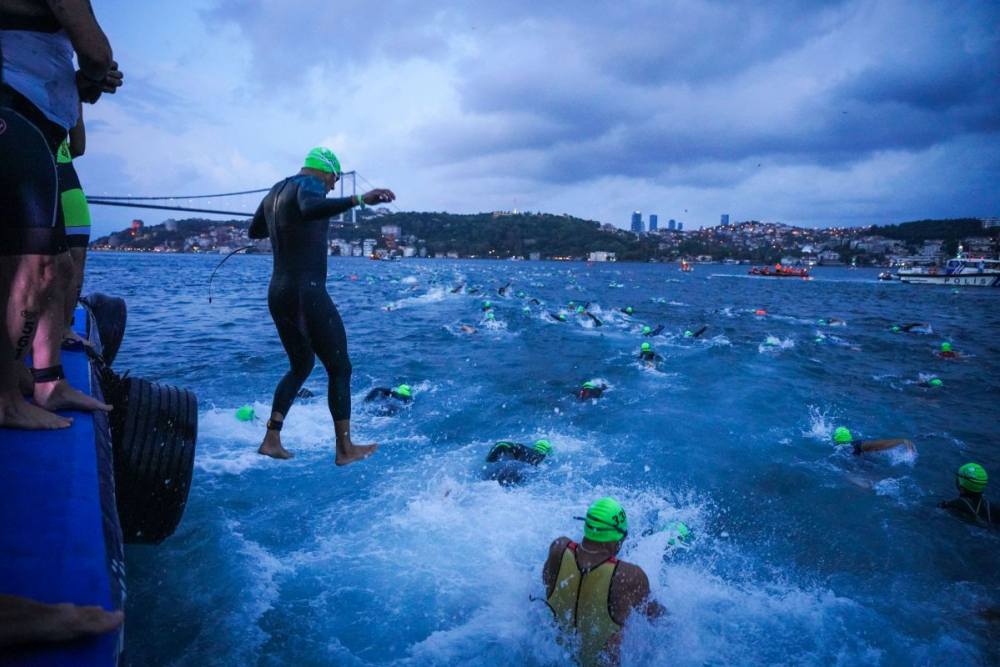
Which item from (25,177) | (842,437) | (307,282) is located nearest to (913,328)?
(842,437)

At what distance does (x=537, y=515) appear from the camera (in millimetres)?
6172

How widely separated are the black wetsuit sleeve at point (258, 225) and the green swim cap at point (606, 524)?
11.0ft

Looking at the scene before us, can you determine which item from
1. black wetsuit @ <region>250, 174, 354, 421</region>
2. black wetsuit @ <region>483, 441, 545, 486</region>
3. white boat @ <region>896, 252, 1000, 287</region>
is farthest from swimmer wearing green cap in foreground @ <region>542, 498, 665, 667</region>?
white boat @ <region>896, 252, 1000, 287</region>

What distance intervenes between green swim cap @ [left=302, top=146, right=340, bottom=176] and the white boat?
84.9m

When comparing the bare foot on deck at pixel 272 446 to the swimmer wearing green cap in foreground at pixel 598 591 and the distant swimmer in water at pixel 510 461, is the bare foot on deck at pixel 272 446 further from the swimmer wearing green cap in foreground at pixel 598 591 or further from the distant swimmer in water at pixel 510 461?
the distant swimmer in water at pixel 510 461

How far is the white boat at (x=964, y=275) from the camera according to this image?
2532 inches

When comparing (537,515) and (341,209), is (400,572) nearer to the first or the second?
(537,515)

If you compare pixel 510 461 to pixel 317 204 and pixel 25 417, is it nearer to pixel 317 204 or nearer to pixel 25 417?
pixel 317 204

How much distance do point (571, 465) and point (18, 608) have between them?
715 cm

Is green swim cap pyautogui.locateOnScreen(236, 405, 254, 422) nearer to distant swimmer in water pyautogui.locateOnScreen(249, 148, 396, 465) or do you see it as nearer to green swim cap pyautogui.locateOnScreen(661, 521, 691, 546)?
distant swimmer in water pyautogui.locateOnScreen(249, 148, 396, 465)

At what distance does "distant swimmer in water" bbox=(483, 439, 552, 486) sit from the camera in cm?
699

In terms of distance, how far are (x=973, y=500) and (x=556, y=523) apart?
573 centimetres

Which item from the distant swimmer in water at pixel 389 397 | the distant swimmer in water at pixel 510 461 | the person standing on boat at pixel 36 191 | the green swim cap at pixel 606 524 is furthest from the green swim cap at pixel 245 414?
the green swim cap at pixel 606 524

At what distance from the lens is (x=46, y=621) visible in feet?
3.88
